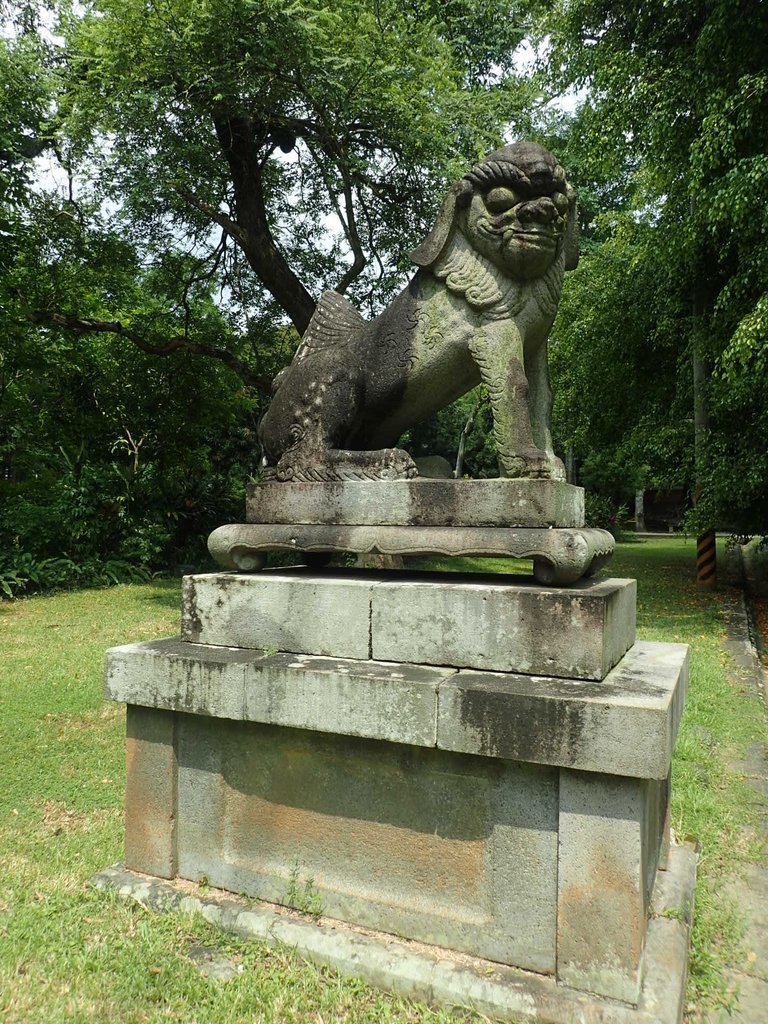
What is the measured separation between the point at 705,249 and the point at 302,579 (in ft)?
32.7

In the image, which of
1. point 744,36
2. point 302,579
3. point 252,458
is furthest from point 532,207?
point 252,458

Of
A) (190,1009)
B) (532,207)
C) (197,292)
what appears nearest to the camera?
(190,1009)

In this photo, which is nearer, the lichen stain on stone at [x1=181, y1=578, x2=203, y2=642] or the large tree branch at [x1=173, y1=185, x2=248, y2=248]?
the lichen stain on stone at [x1=181, y1=578, x2=203, y2=642]

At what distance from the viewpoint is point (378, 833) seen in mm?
2676

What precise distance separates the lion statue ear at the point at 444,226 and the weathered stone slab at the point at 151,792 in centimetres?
220

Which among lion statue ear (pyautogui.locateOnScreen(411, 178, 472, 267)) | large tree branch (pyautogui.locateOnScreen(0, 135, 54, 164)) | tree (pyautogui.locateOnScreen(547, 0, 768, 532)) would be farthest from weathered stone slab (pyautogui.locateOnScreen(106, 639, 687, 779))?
large tree branch (pyautogui.locateOnScreen(0, 135, 54, 164))

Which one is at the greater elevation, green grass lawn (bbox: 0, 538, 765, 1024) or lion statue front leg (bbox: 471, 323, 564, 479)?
lion statue front leg (bbox: 471, 323, 564, 479)

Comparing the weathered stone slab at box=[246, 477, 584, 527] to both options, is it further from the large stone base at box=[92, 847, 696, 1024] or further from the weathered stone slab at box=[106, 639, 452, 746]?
the large stone base at box=[92, 847, 696, 1024]

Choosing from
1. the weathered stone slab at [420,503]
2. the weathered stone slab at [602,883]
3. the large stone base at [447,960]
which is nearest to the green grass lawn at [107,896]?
the large stone base at [447,960]

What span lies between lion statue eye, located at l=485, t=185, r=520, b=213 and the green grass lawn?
2.90 metres

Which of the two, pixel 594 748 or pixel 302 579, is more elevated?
pixel 302 579

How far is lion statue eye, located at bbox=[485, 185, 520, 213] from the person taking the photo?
2895 mm

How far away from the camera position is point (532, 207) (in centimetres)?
285

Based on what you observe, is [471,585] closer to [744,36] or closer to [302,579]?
[302,579]
